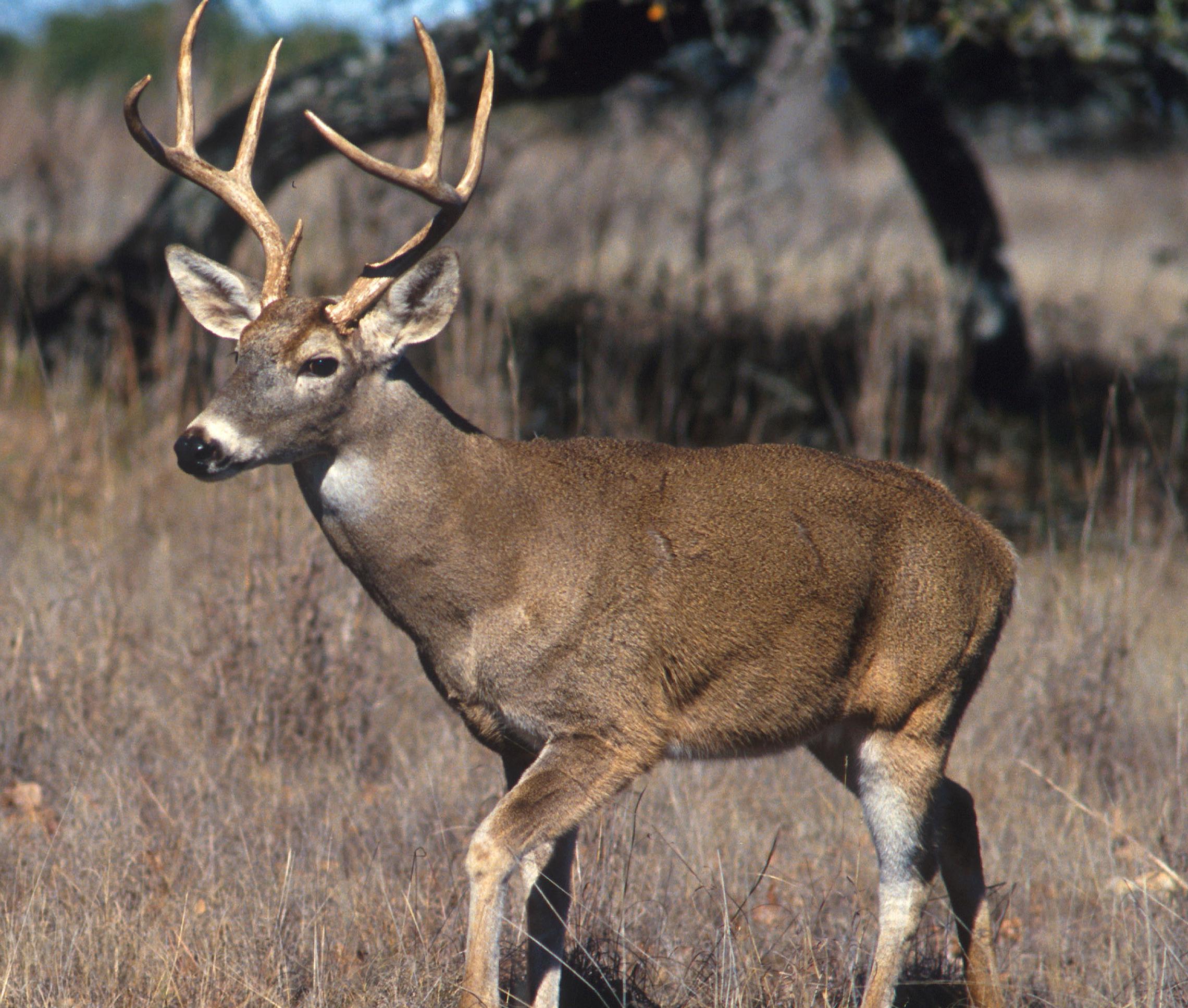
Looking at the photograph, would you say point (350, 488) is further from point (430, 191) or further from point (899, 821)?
point (899, 821)

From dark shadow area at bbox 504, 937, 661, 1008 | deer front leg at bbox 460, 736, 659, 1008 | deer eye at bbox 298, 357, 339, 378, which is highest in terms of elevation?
deer eye at bbox 298, 357, 339, 378

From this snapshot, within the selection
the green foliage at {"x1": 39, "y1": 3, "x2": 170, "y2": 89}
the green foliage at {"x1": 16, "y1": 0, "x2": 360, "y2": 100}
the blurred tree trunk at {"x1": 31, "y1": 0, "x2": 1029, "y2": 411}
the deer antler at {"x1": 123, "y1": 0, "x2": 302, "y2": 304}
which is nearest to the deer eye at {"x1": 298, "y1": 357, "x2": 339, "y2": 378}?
the deer antler at {"x1": 123, "y1": 0, "x2": 302, "y2": 304}

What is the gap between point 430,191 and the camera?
3914 mm

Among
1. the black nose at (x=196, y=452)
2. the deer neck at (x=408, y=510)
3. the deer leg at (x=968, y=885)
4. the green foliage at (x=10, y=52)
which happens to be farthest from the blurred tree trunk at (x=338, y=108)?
the green foliage at (x=10, y=52)

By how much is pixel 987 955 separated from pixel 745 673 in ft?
3.85

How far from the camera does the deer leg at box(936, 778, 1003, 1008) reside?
429 cm

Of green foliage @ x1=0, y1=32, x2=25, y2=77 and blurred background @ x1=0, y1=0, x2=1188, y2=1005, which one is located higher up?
green foliage @ x1=0, y1=32, x2=25, y2=77

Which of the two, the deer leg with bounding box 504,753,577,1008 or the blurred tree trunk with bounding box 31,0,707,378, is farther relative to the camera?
the blurred tree trunk with bounding box 31,0,707,378

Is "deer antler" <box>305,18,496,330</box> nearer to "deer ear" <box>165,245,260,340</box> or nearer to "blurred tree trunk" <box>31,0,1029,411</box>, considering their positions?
"deer ear" <box>165,245,260,340</box>

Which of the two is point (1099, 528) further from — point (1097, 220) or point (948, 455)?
point (1097, 220)

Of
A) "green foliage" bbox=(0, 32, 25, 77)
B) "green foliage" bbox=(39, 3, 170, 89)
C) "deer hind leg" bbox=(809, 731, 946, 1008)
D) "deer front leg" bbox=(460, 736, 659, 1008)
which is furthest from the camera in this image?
"green foliage" bbox=(39, 3, 170, 89)

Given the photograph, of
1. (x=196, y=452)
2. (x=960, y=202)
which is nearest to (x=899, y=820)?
(x=196, y=452)

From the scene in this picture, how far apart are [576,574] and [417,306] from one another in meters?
0.83

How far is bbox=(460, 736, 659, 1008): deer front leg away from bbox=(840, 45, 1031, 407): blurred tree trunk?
756 centimetres
